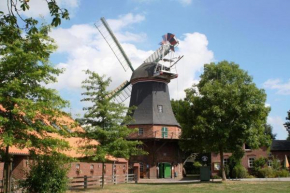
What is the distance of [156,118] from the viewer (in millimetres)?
41406

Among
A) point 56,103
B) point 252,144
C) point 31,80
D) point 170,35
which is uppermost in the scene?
point 170,35

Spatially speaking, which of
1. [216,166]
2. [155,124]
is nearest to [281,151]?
[216,166]

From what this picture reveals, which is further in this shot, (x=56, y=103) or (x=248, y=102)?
(x=248, y=102)

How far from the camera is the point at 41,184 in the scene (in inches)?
623

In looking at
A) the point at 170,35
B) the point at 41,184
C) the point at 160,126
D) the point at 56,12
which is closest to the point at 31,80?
the point at 41,184

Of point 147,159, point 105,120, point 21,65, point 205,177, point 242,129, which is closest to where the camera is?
point 21,65

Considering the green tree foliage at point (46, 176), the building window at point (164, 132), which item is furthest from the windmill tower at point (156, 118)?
the green tree foliage at point (46, 176)

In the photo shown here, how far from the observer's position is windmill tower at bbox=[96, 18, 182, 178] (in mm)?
40719

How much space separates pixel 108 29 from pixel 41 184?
33.3 m

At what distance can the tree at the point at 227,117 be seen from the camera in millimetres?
27547

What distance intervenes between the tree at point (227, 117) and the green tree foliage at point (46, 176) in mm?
14389

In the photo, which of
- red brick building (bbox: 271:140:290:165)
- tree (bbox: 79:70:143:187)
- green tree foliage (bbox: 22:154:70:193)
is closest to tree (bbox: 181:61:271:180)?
tree (bbox: 79:70:143:187)

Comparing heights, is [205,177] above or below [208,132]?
below

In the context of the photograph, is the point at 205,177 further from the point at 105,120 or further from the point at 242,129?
the point at 105,120
